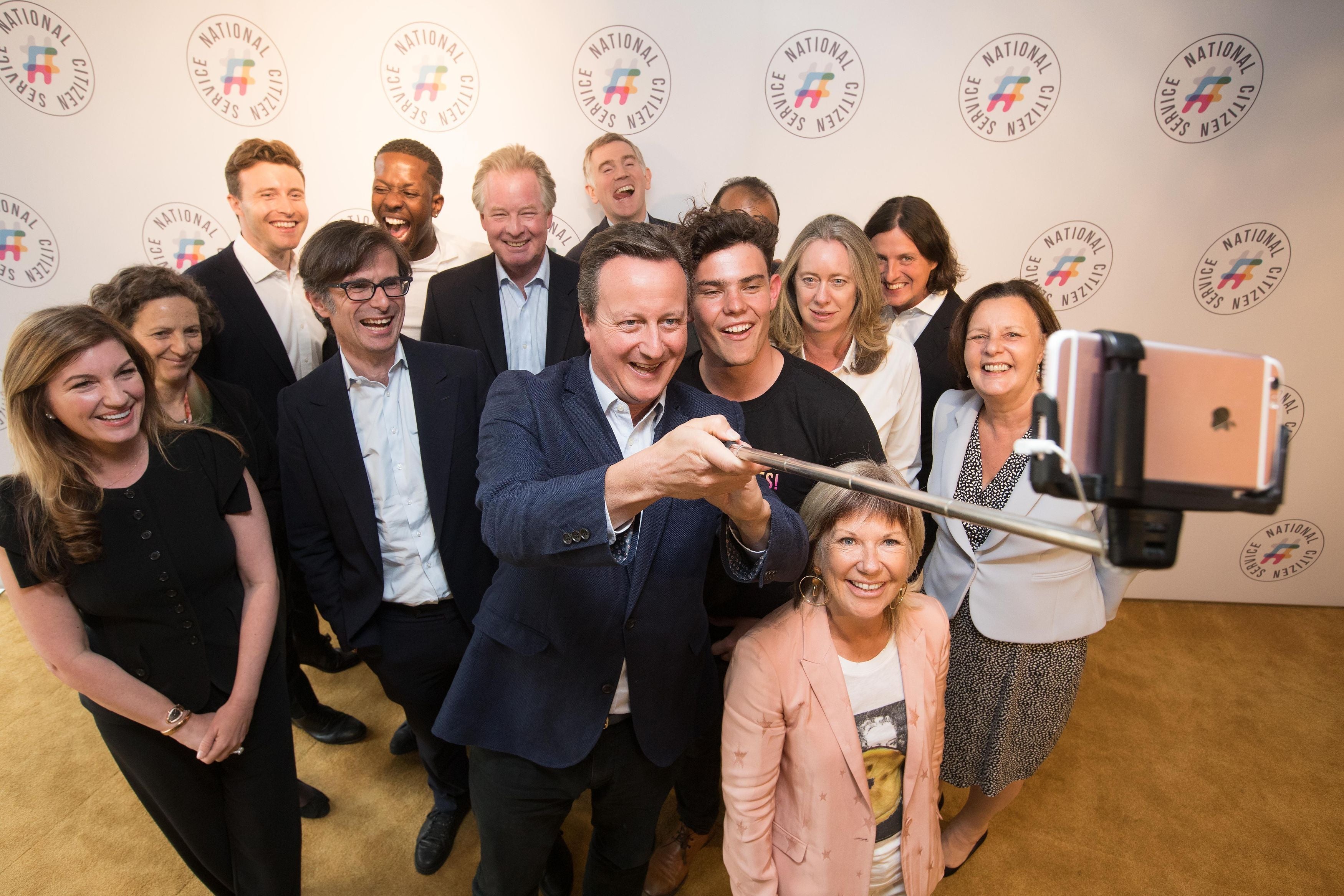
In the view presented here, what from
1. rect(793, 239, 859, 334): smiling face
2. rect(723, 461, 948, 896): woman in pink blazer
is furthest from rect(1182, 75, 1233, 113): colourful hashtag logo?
rect(723, 461, 948, 896): woman in pink blazer

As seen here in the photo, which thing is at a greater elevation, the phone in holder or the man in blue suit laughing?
the phone in holder

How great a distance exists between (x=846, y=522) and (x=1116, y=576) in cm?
96

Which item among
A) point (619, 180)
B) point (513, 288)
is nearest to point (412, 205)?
point (513, 288)

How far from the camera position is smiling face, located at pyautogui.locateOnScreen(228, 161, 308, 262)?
2826mm

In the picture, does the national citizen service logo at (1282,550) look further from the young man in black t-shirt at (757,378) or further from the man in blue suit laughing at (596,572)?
the man in blue suit laughing at (596,572)

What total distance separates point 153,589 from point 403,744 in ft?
4.80

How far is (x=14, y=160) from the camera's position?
3369 millimetres

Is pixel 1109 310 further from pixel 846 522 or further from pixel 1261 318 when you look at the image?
pixel 846 522

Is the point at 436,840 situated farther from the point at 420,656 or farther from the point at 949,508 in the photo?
the point at 949,508

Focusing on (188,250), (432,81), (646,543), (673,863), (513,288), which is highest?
(432,81)

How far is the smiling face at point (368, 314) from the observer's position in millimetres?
1995

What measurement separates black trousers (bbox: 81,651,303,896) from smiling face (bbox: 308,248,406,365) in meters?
0.88

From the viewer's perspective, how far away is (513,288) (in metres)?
2.83

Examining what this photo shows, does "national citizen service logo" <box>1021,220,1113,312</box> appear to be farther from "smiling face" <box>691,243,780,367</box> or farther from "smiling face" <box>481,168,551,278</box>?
"smiling face" <box>481,168,551,278</box>
